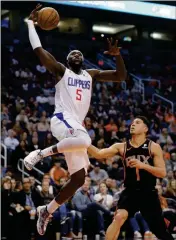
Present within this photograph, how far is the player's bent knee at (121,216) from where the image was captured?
7.30 m

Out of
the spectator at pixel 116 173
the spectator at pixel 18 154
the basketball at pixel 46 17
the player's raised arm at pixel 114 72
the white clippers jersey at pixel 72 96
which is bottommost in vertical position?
the spectator at pixel 116 173

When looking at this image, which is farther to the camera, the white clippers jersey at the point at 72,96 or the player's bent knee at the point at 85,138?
the white clippers jersey at the point at 72,96

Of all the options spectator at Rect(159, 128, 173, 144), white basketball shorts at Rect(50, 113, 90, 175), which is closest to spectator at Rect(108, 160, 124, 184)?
spectator at Rect(159, 128, 173, 144)

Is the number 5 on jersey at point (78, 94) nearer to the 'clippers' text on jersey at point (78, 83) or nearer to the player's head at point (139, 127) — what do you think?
the 'clippers' text on jersey at point (78, 83)

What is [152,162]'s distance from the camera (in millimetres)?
7480

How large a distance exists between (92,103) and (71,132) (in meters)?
13.8

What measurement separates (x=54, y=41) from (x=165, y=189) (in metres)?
14.2

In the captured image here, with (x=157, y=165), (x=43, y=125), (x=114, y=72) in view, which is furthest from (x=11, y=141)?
(x=157, y=165)

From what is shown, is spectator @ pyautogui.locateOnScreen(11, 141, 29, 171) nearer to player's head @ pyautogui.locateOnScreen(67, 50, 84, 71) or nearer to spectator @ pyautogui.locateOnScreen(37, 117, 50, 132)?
spectator @ pyautogui.locateOnScreen(37, 117, 50, 132)

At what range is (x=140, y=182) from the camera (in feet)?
24.6

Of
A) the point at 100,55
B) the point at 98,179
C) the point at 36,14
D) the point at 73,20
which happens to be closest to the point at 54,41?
the point at 100,55

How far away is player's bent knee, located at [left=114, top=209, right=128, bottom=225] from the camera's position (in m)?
7.30

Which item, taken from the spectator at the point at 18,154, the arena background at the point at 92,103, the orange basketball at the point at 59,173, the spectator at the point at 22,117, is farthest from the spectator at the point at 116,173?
the spectator at the point at 22,117

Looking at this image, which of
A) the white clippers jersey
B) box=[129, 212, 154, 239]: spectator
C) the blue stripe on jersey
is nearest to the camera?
the blue stripe on jersey
